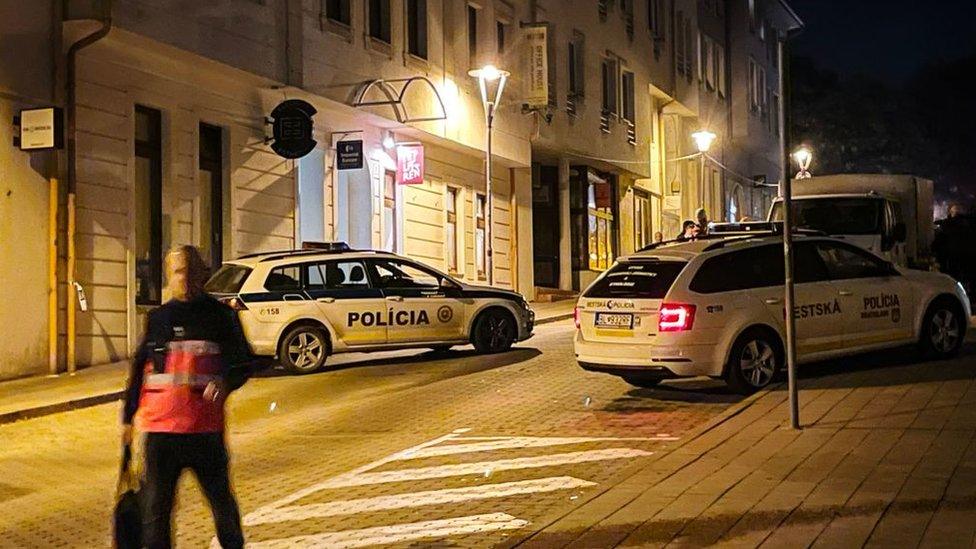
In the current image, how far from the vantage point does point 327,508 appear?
885 cm

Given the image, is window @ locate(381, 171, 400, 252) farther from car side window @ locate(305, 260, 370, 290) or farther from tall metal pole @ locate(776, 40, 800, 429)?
tall metal pole @ locate(776, 40, 800, 429)

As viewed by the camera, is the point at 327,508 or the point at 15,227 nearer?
the point at 327,508

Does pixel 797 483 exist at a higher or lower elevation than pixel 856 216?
lower

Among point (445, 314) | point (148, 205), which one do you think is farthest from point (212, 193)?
point (445, 314)

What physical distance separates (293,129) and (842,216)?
9.53 metres

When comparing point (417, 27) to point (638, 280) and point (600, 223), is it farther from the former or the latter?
point (638, 280)

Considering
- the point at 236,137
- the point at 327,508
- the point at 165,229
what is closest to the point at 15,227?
the point at 165,229

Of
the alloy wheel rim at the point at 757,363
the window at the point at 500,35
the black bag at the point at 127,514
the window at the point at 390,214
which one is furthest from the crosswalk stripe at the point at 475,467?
the window at the point at 500,35

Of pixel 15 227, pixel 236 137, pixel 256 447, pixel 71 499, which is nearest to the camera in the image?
pixel 71 499

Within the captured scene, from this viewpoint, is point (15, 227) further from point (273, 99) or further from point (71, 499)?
point (71, 499)

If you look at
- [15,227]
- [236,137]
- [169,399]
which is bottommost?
[169,399]

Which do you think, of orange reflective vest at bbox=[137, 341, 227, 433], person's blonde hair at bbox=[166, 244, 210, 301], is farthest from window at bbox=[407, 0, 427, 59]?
orange reflective vest at bbox=[137, 341, 227, 433]

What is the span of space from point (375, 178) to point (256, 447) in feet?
48.5

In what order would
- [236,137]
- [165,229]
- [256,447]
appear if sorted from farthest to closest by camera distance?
1. [236,137]
2. [165,229]
3. [256,447]
